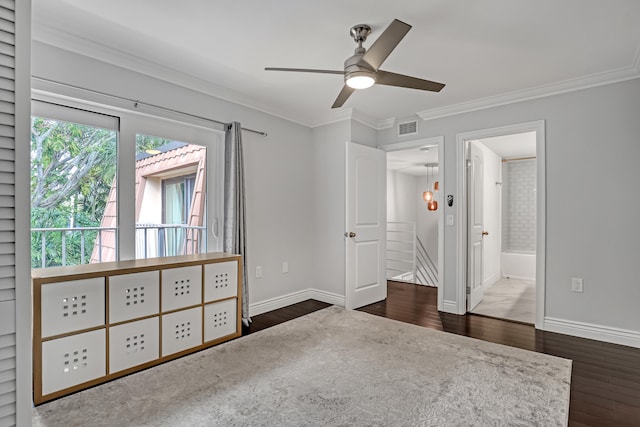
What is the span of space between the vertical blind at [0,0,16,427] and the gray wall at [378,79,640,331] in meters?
4.02

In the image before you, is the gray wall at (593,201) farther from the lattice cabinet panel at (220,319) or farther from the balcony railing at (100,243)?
the balcony railing at (100,243)

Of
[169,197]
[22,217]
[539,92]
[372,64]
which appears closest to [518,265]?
[539,92]

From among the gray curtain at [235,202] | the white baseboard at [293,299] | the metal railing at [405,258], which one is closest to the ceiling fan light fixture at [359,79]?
the gray curtain at [235,202]

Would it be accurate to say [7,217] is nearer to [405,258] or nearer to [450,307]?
[450,307]

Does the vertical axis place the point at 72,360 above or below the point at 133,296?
below

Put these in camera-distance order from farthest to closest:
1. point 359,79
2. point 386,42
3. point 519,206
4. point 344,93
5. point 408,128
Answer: point 519,206 → point 408,128 → point 344,93 → point 359,79 → point 386,42

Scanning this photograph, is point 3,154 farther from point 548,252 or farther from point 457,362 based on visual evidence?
point 548,252

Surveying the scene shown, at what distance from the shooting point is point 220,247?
11.5ft

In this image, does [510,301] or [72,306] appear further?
[510,301]

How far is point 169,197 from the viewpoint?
127 inches

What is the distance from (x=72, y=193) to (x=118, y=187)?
0.31m

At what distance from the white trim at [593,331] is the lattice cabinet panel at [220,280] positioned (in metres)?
3.15

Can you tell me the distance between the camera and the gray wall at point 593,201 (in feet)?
9.83

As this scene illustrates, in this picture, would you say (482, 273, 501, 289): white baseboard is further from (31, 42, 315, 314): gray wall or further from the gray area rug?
(31, 42, 315, 314): gray wall
